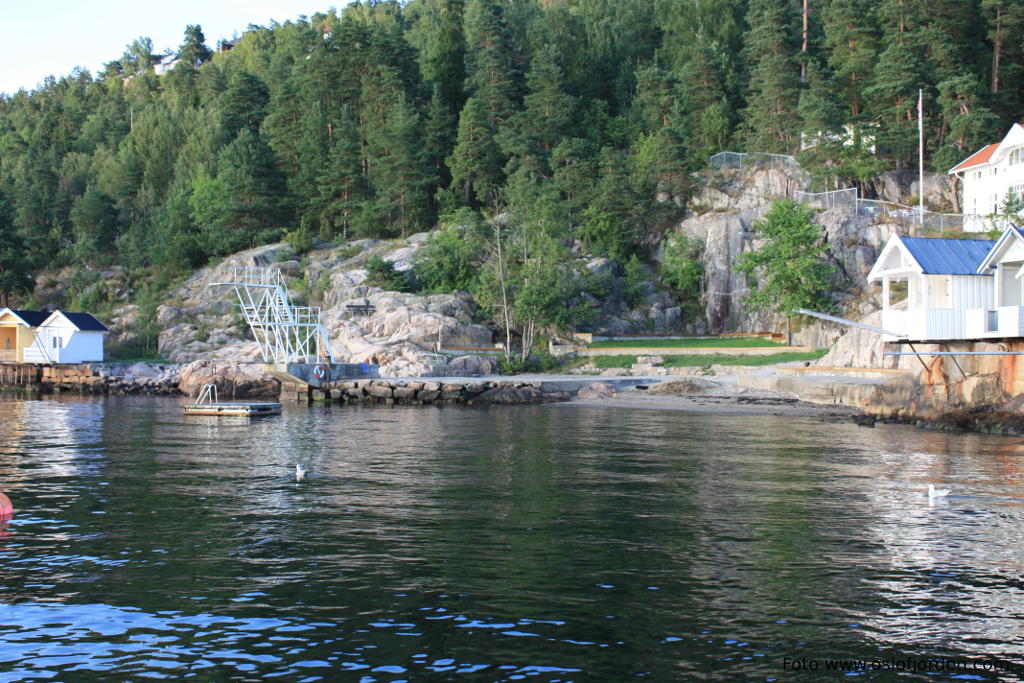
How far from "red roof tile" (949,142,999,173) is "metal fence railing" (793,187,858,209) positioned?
693 centimetres

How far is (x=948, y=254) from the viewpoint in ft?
112

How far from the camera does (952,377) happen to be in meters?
34.2

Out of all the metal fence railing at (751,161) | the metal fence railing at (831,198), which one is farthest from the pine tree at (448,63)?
the metal fence railing at (831,198)

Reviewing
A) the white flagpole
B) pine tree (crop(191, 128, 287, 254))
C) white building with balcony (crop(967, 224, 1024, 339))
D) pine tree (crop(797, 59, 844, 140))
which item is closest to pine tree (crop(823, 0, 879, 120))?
pine tree (crop(797, 59, 844, 140))

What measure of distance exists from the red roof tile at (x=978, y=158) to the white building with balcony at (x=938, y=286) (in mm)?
28983

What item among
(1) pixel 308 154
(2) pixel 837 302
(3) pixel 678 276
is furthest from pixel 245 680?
(1) pixel 308 154

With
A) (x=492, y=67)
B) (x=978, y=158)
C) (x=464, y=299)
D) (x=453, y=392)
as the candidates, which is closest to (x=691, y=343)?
(x=464, y=299)

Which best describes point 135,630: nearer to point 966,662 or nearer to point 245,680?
point 245,680

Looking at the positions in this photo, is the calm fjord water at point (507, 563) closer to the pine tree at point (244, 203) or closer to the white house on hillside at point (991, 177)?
the white house on hillside at point (991, 177)

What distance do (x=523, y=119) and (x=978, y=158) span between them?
129ft

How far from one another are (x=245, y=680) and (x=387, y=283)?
59706 millimetres

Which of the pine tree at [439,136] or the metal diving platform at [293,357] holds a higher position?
the pine tree at [439,136]

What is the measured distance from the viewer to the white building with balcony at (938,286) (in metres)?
33.2

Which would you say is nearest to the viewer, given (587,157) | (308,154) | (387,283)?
(387,283)
